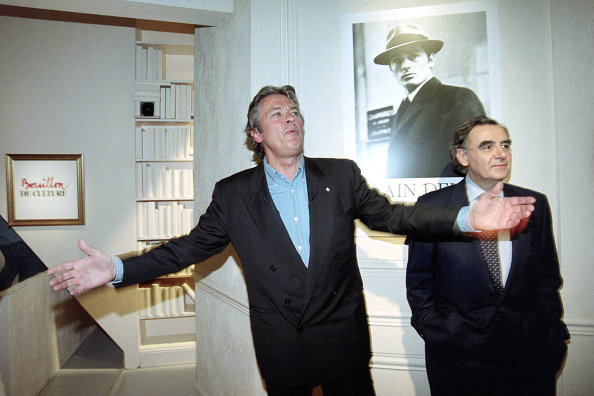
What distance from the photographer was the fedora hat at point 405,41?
6.73 ft

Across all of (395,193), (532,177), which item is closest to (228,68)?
(395,193)

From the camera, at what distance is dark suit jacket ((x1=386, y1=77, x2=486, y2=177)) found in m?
2.01

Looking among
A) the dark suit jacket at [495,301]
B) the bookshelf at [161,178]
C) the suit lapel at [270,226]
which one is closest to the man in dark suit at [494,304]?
the dark suit jacket at [495,301]

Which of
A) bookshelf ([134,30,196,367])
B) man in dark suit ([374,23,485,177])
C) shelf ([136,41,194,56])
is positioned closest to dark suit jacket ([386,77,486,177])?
man in dark suit ([374,23,485,177])

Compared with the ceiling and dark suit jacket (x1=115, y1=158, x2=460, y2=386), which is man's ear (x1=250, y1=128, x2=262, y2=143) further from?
the ceiling

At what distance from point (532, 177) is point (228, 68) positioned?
1949 millimetres

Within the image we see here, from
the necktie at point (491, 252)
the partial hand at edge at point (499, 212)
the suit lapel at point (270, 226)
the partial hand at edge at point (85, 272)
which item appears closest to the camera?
the partial hand at edge at point (499, 212)

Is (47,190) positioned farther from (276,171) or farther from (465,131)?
(465,131)

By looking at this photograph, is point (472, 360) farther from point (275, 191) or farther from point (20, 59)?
point (20, 59)

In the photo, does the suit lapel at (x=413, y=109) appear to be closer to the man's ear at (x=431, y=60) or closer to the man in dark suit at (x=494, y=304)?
the man's ear at (x=431, y=60)

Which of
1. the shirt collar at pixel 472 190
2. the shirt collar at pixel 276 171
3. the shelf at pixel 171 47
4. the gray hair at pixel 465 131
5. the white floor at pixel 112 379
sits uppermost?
the shelf at pixel 171 47

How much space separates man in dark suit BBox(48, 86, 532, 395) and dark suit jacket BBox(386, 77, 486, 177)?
53 cm

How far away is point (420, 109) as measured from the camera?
2.05 metres

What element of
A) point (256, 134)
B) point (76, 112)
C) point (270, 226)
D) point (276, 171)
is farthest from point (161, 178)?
point (270, 226)
